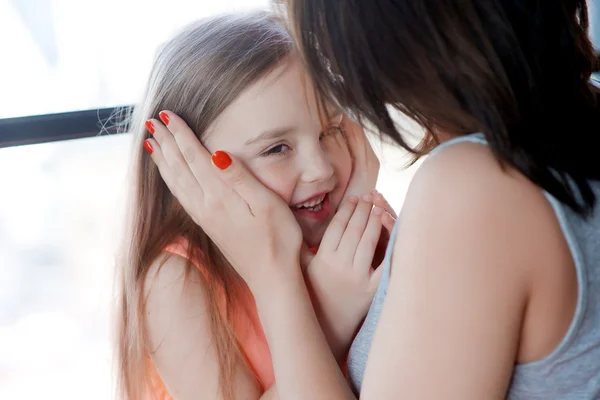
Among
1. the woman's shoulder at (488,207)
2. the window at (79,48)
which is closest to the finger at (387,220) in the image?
the woman's shoulder at (488,207)

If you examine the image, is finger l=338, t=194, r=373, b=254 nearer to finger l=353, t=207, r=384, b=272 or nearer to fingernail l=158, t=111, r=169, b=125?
finger l=353, t=207, r=384, b=272

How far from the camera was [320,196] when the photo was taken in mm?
1213

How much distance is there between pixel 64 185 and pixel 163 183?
1.58ft

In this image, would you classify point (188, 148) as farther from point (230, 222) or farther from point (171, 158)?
point (230, 222)

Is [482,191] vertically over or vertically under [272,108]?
over

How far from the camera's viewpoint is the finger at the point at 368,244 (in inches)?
41.9

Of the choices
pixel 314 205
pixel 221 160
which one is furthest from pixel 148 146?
pixel 314 205

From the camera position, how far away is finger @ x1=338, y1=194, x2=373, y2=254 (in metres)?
1.08

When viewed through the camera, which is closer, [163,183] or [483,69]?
[483,69]

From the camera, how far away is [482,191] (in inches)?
25.6

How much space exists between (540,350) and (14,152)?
4.01ft

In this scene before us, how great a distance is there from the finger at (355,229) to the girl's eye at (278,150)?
0.56 ft

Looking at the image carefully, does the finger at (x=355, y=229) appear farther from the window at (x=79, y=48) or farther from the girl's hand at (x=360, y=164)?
the window at (x=79, y=48)

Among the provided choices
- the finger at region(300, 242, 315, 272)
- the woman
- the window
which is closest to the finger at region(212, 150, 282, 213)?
the finger at region(300, 242, 315, 272)
